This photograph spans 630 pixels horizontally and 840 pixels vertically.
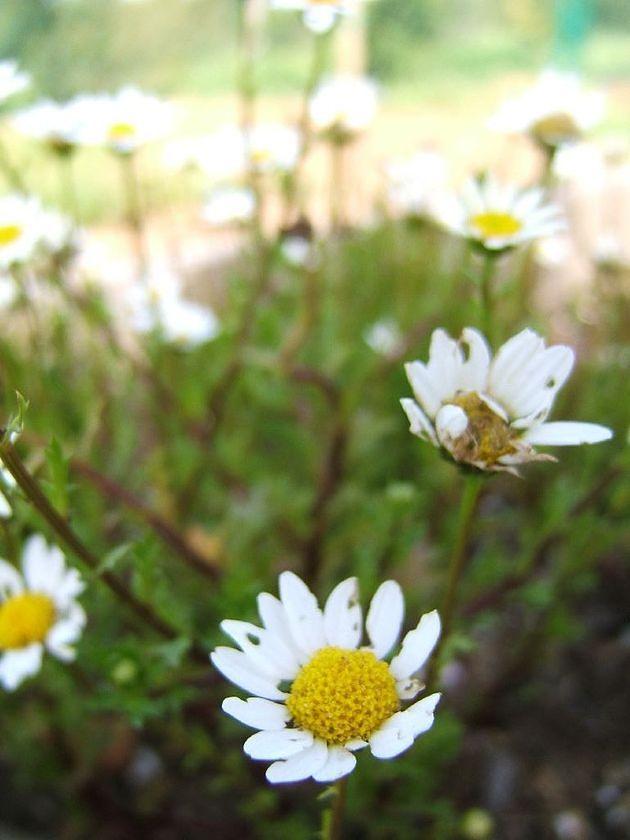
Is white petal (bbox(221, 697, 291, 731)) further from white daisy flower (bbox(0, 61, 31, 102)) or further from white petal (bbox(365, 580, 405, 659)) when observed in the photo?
white daisy flower (bbox(0, 61, 31, 102))

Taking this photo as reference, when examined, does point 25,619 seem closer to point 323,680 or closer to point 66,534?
point 66,534

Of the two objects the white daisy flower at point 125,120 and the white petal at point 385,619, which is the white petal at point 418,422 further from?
the white daisy flower at point 125,120

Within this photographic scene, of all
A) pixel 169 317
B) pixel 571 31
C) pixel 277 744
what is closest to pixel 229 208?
pixel 169 317

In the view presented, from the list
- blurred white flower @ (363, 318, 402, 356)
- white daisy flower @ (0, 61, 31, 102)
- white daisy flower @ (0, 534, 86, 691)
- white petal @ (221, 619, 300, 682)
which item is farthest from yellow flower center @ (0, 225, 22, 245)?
white petal @ (221, 619, 300, 682)

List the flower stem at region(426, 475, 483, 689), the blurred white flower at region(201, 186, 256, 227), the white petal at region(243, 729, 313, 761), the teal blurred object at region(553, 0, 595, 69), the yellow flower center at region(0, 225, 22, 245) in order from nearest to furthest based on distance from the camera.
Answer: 1. the white petal at region(243, 729, 313, 761)
2. the flower stem at region(426, 475, 483, 689)
3. the yellow flower center at region(0, 225, 22, 245)
4. the blurred white flower at region(201, 186, 256, 227)
5. the teal blurred object at region(553, 0, 595, 69)

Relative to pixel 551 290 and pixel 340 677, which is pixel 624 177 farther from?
pixel 340 677

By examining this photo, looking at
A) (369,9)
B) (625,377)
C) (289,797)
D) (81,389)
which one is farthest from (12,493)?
(369,9)
